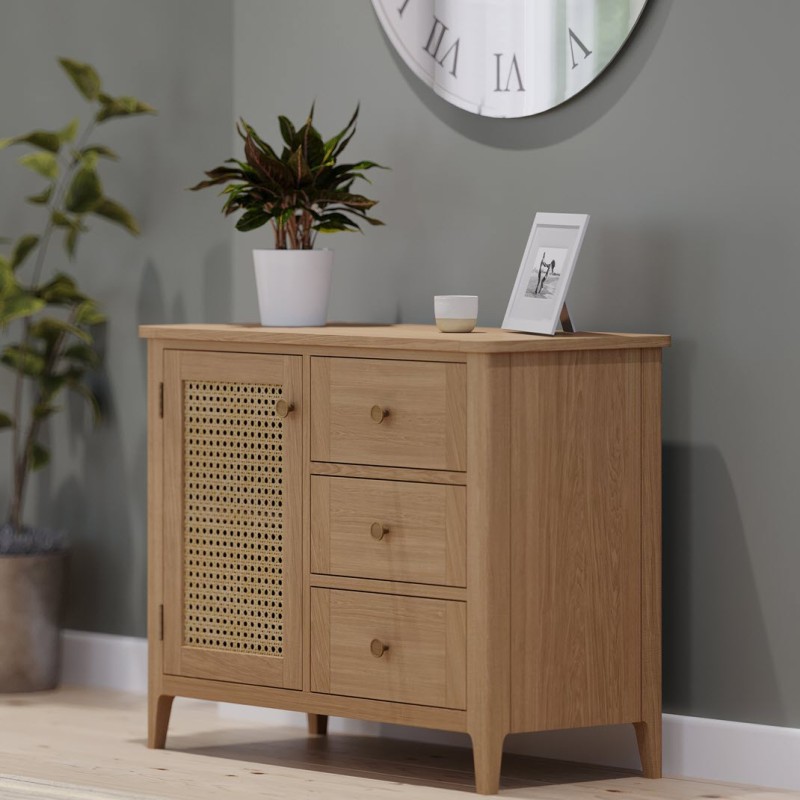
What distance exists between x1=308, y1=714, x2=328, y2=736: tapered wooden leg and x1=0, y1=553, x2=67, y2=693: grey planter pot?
2.48ft

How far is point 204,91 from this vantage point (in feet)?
12.0

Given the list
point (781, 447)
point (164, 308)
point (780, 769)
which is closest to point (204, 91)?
point (164, 308)

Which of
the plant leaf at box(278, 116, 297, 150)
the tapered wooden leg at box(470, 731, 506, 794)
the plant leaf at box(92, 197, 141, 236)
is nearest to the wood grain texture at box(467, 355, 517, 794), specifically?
the tapered wooden leg at box(470, 731, 506, 794)

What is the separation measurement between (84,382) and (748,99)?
1.77 metres

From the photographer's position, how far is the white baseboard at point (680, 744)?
9.53ft

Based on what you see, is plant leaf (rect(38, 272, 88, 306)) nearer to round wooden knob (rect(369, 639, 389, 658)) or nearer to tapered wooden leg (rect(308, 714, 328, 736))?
tapered wooden leg (rect(308, 714, 328, 736))

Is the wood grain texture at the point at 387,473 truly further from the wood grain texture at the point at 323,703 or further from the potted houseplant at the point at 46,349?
the potted houseplant at the point at 46,349

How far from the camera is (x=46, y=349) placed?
3730 millimetres

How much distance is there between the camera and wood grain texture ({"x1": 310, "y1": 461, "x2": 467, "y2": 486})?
109 inches

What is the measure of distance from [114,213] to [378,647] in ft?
4.32

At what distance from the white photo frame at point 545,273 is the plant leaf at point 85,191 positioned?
1.10 metres

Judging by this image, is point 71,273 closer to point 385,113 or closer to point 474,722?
point 385,113

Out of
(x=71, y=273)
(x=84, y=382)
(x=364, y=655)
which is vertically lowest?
(x=364, y=655)

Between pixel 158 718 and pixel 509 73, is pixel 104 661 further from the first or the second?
pixel 509 73
